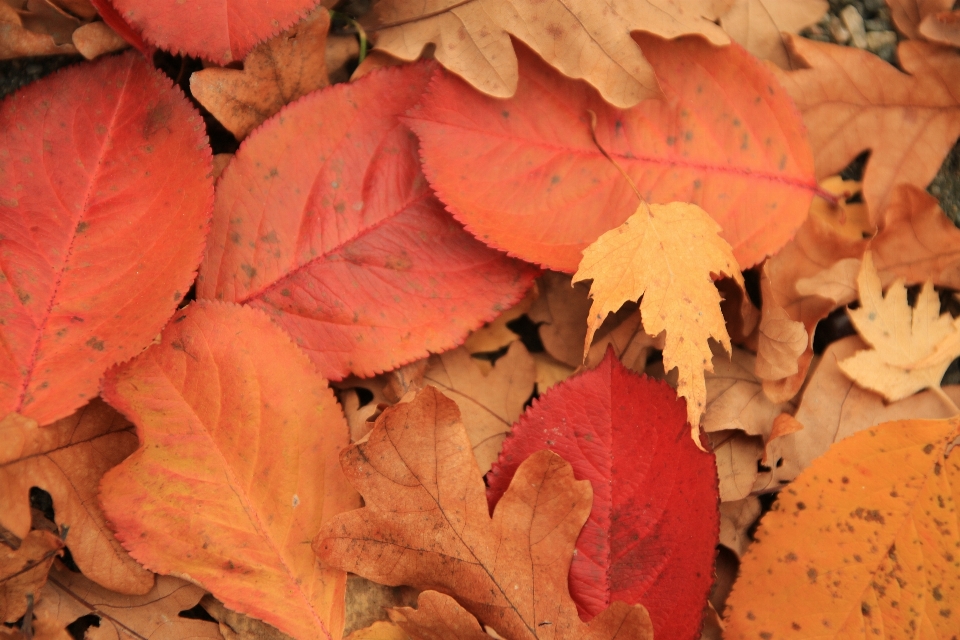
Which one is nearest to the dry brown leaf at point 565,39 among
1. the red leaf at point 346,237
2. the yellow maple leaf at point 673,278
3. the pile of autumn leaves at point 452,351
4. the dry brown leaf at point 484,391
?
the pile of autumn leaves at point 452,351

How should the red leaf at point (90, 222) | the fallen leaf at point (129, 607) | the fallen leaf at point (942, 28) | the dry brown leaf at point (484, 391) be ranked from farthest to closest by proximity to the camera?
1. the fallen leaf at point (942, 28)
2. the dry brown leaf at point (484, 391)
3. the fallen leaf at point (129, 607)
4. the red leaf at point (90, 222)

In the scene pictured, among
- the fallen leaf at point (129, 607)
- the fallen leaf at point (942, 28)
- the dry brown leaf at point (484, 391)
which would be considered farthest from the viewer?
the fallen leaf at point (942, 28)

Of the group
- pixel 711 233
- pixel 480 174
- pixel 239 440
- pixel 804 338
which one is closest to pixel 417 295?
pixel 480 174

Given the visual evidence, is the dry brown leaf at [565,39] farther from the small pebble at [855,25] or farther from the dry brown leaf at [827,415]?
the dry brown leaf at [827,415]

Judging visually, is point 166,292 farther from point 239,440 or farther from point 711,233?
point 711,233

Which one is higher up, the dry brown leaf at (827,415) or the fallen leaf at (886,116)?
the fallen leaf at (886,116)

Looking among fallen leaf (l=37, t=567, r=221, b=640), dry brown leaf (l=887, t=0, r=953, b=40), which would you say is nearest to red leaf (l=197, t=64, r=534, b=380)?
fallen leaf (l=37, t=567, r=221, b=640)

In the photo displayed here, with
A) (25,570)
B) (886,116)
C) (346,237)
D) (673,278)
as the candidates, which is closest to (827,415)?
(673,278)
